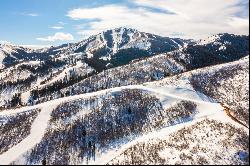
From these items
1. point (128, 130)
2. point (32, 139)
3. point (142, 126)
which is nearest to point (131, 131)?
point (128, 130)

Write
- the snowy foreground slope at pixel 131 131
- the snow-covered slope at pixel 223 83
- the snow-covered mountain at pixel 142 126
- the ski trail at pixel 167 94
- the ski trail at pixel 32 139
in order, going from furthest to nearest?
the ski trail at pixel 167 94 → the snow-covered slope at pixel 223 83 → the ski trail at pixel 32 139 → the snow-covered mountain at pixel 142 126 → the snowy foreground slope at pixel 131 131

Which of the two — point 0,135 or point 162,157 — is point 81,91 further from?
point 162,157

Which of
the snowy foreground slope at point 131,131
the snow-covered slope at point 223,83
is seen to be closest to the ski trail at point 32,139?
the snowy foreground slope at point 131,131

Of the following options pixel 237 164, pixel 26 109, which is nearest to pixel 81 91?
pixel 26 109

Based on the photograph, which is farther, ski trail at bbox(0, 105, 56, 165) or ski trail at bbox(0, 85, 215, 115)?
ski trail at bbox(0, 85, 215, 115)

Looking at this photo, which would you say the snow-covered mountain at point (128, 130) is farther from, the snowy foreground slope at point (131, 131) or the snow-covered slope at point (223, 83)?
the snow-covered slope at point (223, 83)

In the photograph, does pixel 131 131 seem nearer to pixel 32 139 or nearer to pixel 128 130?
pixel 128 130

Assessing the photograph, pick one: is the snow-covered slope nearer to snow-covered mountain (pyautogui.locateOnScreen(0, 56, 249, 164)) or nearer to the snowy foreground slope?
snow-covered mountain (pyautogui.locateOnScreen(0, 56, 249, 164))

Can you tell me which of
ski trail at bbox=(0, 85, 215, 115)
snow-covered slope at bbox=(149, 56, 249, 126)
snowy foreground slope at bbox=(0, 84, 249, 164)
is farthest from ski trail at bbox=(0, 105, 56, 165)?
snow-covered slope at bbox=(149, 56, 249, 126)
